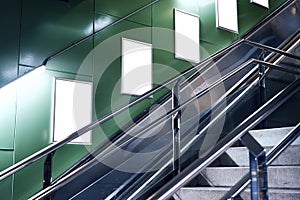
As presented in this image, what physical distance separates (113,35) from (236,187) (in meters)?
2.86

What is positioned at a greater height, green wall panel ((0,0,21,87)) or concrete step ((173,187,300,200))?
green wall panel ((0,0,21,87))

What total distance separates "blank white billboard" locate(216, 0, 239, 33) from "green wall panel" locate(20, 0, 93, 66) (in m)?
2.06

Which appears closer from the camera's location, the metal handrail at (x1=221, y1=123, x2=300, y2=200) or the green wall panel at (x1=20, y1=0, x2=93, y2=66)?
the metal handrail at (x1=221, y1=123, x2=300, y2=200)

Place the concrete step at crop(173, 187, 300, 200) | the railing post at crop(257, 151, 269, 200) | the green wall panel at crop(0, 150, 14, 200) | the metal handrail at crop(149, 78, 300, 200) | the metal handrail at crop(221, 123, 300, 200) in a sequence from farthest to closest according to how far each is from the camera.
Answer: the green wall panel at crop(0, 150, 14, 200) → the concrete step at crop(173, 187, 300, 200) → the metal handrail at crop(221, 123, 300, 200) → the railing post at crop(257, 151, 269, 200) → the metal handrail at crop(149, 78, 300, 200)

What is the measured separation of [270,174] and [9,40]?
8.64 ft

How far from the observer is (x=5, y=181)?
134 inches

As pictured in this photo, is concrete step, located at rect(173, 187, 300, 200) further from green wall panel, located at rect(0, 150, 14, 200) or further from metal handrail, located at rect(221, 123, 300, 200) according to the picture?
green wall panel, located at rect(0, 150, 14, 200)

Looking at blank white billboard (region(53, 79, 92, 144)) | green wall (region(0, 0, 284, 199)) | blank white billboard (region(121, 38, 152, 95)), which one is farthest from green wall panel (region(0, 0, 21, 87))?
blank white billboard (region(121, 38, 152, 95))

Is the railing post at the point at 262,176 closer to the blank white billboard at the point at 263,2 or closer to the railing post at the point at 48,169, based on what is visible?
the railing post at the point at 48,169

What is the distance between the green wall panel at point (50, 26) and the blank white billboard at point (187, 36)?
126 cm

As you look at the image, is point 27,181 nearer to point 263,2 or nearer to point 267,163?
point 267,163

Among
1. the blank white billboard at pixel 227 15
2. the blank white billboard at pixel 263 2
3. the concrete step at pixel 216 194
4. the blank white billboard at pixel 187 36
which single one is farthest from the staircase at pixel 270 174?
the blank white billboard at pixel 263 2

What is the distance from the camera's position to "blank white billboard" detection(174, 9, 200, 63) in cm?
490

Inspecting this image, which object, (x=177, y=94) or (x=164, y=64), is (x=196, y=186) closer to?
(x=177, y=94)
